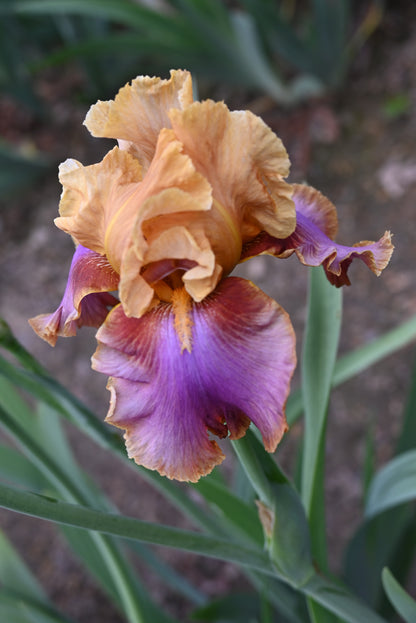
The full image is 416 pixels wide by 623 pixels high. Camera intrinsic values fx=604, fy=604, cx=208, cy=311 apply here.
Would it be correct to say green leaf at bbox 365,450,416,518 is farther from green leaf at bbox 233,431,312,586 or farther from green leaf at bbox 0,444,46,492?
green leaf at bbox 0,444,46,492

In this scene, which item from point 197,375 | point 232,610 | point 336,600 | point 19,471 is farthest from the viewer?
point 232,610

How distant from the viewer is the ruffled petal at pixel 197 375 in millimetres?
552

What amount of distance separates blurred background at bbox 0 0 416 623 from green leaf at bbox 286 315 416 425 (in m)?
0.71

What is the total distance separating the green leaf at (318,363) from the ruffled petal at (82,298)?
0.29m

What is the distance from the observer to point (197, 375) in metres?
0.56

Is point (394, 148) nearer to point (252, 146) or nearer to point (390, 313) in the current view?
point (390, 313)

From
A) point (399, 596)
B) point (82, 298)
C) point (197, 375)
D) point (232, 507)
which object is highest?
point (82, 298)

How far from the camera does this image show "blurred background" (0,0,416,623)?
1.80m

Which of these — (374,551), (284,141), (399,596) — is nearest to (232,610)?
(374,551)

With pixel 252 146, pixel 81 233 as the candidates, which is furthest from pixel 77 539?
pixel 252 146

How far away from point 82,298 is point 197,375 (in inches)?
7.7

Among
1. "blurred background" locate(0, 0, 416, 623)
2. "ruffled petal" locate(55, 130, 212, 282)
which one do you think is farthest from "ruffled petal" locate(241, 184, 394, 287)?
"blurred background" locate(0, 0, 416, 623)

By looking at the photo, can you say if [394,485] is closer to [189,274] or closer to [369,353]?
[369,353]

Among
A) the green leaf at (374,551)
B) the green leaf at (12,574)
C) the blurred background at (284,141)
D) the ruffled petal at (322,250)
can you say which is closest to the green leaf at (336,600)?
the green leaf at (374,551)
